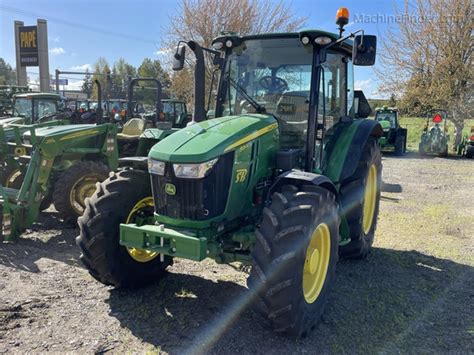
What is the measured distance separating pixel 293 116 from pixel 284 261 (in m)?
1.64

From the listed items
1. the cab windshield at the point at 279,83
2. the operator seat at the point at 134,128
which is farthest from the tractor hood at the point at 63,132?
the cab windshield at the point at 279,83

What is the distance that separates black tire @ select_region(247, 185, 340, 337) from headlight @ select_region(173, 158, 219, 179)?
53cm

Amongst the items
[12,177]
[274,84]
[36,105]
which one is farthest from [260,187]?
[36,105]

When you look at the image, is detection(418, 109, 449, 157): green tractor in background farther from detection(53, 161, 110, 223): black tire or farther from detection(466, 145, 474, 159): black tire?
detection(53, 161, 110, 223): black tire

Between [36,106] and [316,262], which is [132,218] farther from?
[36,106]

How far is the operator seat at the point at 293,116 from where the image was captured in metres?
4.11

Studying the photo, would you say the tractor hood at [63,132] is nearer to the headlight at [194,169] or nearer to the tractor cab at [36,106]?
the headlight at [194,169]

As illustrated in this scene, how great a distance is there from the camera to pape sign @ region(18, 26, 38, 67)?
955 inches

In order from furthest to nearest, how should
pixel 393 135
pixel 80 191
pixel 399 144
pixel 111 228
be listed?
pixel 393 135, pixel 399 144, pixel 80 191, pixel 111 228

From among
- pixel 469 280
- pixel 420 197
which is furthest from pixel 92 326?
pixel 420 197

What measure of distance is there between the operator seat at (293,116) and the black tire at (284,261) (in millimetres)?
1023

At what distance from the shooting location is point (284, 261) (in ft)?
9.82

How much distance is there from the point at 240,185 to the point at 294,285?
3.07ft

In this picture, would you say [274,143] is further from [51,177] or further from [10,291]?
[51,177]
